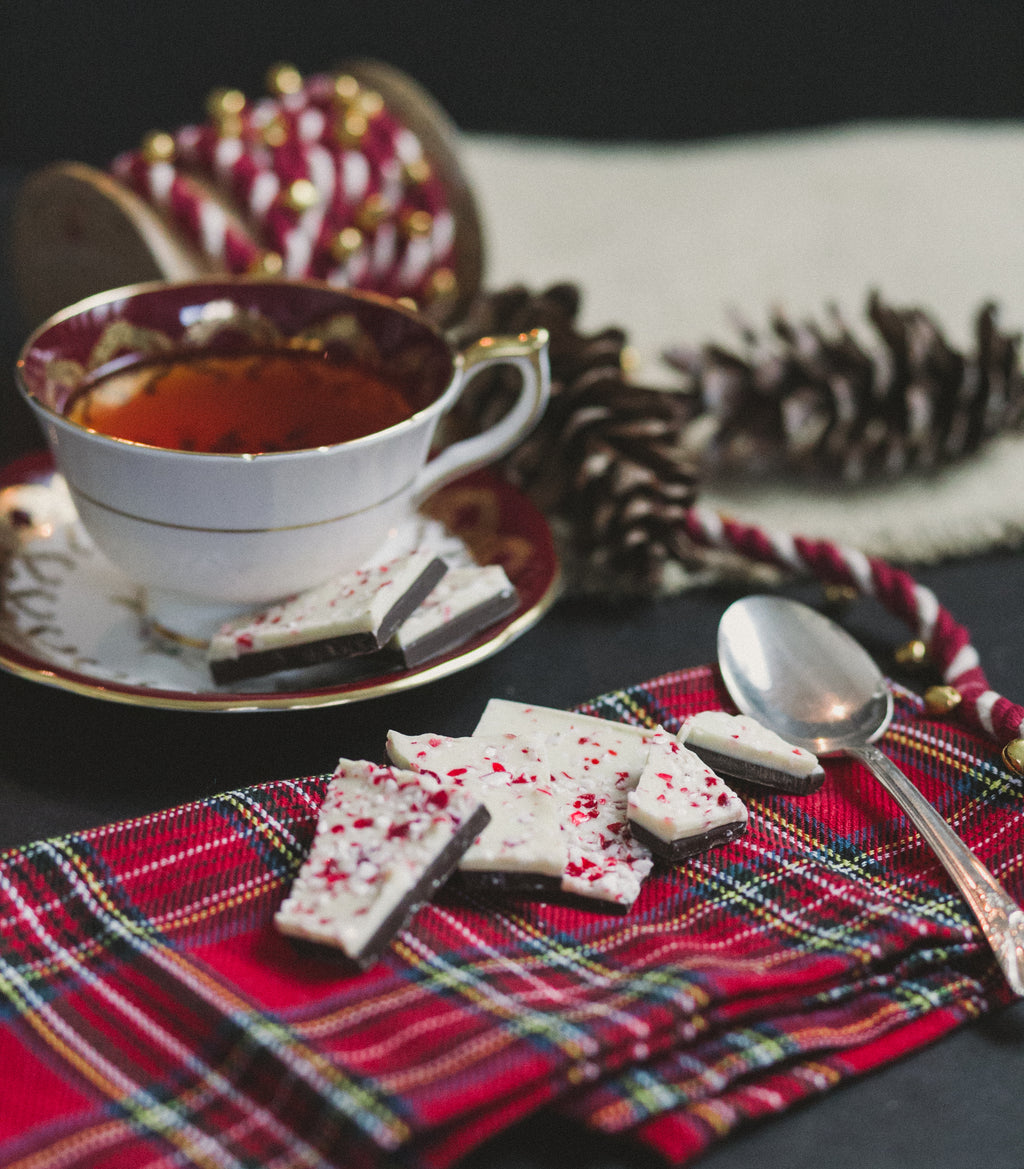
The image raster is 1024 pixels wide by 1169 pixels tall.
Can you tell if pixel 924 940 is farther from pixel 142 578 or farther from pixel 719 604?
pixel 142 578

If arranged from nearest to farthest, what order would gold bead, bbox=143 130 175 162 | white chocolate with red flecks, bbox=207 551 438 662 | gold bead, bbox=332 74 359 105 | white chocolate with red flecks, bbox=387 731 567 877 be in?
white chocolate with red flecks, bbox=387 731 567 877 < white chocolate with red flecks, bbox=207 551 438 662 < gold bead, bbox=143 130 175 162 < gold bead, bbox=332 74 359 105

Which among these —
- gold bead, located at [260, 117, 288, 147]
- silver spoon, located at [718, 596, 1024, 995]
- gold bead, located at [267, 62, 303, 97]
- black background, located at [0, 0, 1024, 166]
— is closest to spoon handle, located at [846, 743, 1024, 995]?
silver spoon, located at [718, 596, 1024, 995]

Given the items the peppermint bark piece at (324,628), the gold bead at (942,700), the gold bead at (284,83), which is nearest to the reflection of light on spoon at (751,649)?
the gold bead at (942,700)

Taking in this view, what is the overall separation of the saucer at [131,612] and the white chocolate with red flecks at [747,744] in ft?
0.46

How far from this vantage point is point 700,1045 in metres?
0.51

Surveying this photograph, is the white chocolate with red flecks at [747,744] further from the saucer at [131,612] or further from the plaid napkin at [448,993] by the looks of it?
the saucer at [131,612]

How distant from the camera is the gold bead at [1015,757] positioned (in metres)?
0.65

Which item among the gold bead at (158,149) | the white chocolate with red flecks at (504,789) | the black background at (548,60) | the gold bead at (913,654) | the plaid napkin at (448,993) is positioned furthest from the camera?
the black background at (548,60)

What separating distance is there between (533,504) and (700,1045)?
1.61ft

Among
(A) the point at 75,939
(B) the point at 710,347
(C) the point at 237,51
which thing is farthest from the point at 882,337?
(C) the point at 237,51

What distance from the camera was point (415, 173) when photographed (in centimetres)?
110

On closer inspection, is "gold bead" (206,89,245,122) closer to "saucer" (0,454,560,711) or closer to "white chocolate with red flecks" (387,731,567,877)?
"saucer" (0,454,560,711)

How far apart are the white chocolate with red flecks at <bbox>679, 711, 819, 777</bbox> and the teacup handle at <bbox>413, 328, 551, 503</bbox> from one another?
0.92 ft

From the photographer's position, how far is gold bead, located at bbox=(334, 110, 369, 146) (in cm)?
108
